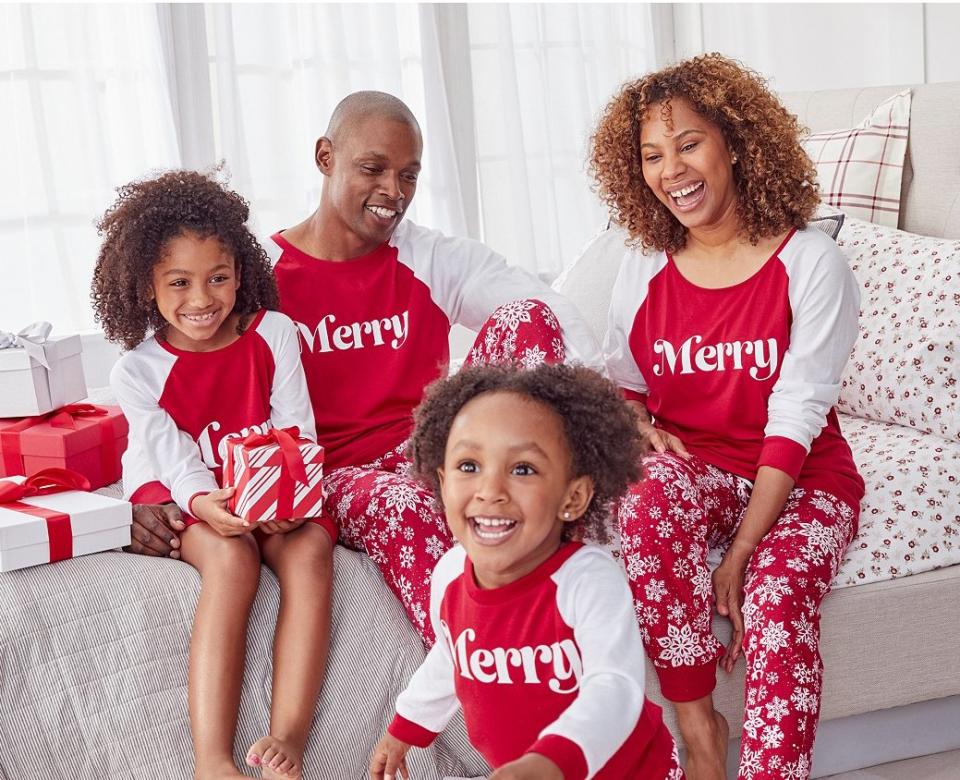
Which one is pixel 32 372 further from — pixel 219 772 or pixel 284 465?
pixel 219 772

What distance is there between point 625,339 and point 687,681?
0.65 m

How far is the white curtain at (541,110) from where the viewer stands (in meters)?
3.74

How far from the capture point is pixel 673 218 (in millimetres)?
2076

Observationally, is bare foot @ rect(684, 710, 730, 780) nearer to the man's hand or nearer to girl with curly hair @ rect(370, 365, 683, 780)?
girl with curly hair @ rect(370, 365, 683, 780)

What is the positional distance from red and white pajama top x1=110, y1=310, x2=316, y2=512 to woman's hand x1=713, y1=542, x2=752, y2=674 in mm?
684

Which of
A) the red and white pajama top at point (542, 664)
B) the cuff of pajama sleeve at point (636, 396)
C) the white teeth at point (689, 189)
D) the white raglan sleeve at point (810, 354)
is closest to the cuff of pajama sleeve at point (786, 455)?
the white raglan sleeve at point (810, 354)

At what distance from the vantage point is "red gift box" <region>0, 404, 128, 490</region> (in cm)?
197

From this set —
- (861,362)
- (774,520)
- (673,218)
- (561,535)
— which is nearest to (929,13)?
(861,362)

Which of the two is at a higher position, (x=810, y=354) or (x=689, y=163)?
(x=689, y=163)

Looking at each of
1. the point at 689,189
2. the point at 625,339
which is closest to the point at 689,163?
the point at 689,189

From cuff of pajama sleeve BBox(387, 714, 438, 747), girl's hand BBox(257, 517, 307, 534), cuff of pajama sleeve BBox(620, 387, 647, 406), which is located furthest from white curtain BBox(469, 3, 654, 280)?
cuff of pajama sleeve BBox(387, 714, 438, 747)

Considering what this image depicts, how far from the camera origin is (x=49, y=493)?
1851mm

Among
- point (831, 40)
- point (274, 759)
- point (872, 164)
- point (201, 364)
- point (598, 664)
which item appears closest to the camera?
point (598, 664)

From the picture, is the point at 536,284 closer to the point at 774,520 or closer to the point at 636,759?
the point at 774,520
